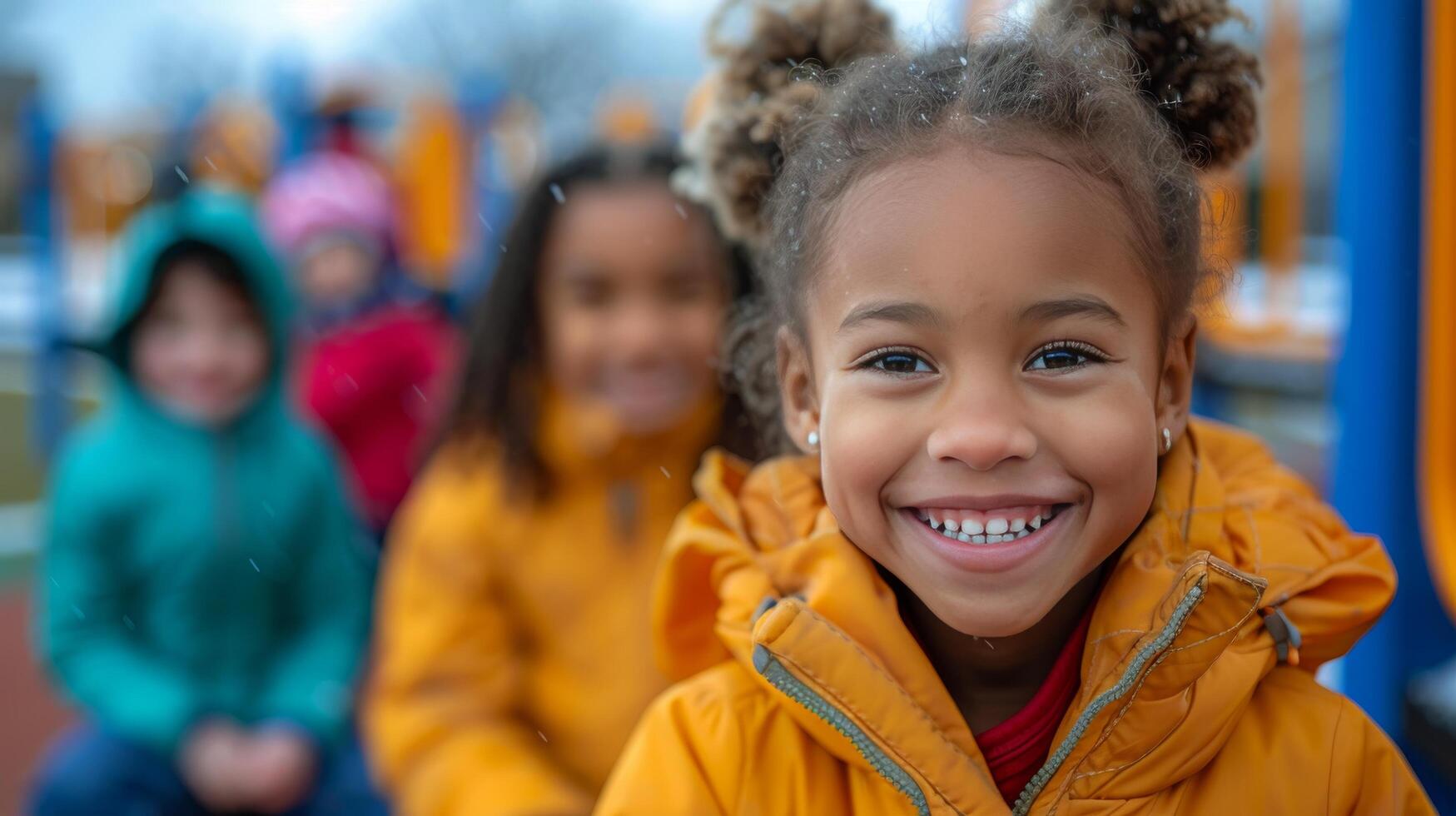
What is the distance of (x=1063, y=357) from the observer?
100 centimetres

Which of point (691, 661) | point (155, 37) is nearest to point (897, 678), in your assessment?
point (691, 661)

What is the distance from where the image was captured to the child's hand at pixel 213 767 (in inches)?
89.0

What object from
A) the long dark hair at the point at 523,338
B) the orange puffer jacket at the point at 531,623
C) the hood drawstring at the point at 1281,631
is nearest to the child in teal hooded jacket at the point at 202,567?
the orange puffer jacket at the point at 531,623

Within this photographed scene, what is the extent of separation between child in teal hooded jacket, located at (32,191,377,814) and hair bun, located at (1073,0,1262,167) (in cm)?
189

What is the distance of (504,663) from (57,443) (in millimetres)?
6528

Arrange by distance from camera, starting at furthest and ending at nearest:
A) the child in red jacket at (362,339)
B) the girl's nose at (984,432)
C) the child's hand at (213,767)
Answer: the child in red jacket at (362,339) → the child's hand at (213,767) → the girl's nose at (984,432)

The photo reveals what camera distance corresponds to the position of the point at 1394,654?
198 centimetres

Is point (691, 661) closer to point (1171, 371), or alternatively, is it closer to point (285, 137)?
point (1171, 371)

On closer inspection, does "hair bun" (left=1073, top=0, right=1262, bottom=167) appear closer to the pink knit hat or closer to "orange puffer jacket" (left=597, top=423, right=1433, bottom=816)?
"orange puffer jacket" (left=597, top=423, right=1433, bottom=816)

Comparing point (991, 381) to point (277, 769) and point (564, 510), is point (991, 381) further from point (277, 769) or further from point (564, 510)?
point (277, 769)

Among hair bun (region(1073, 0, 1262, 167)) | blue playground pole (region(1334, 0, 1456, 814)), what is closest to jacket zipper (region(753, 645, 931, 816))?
hair bun (region(1073, 0, 1262, 167))

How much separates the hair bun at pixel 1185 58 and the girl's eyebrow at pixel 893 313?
0.33 meters

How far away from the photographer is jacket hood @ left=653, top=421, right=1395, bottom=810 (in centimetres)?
106

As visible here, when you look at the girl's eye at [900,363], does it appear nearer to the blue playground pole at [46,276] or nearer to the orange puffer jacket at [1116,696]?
the orange puffer jacket at [1116,696]
